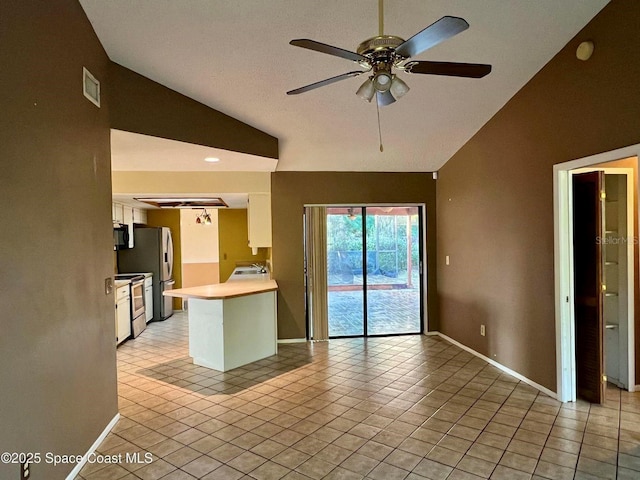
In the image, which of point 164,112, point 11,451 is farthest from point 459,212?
point 11,451

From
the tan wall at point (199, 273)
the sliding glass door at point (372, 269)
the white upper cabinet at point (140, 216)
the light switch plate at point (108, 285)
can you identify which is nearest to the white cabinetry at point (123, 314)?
the white upper cabinet at point (140, 216)

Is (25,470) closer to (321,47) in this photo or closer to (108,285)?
(108,285)

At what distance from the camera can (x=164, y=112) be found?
3328 millimetres

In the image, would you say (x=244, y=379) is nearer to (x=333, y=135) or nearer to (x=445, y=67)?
(x=333, y=135)

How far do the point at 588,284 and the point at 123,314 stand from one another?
5.53 meters

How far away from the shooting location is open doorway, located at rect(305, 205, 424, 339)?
5.45 m

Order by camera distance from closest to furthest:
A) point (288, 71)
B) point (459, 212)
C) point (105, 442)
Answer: point (105, 442) < point (288, 71) < point (459, 212)

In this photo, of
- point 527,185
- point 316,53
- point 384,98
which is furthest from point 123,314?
point 527,185

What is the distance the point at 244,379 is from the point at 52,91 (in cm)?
301

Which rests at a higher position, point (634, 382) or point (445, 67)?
point (445, 67)

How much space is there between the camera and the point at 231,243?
8.09m

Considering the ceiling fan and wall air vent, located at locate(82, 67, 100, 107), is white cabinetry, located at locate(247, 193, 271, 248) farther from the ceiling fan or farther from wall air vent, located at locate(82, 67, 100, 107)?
the ceiling fan

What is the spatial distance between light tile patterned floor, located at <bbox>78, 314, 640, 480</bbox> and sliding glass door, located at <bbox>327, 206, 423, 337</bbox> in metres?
1.27

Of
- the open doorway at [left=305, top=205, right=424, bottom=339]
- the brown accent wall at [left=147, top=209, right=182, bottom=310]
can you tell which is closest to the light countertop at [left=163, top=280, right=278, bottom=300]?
the open doorway at [left=305, top=205, right=424, bottom=339]
